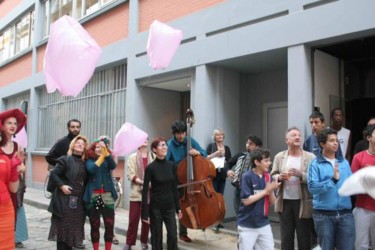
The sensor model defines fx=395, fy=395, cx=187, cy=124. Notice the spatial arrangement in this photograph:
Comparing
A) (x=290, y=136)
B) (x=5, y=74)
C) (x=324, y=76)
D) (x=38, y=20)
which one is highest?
(x=38, y=20)

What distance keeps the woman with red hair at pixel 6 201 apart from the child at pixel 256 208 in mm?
2343

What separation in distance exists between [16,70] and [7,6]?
3.65m

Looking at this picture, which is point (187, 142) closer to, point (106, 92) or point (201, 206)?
point (201, 206)

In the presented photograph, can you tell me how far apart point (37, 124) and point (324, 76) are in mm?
10976

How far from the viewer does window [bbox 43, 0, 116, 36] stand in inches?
448

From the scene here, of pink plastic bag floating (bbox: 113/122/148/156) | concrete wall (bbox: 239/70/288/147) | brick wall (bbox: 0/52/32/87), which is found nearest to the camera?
pink plastic bag floating (bbox: 113/122/148/156)

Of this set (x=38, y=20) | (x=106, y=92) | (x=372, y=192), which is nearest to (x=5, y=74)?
(x=38, y=20)

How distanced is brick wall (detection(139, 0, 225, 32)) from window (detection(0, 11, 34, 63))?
7923mm

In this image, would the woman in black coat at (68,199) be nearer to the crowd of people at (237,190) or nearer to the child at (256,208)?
the crowd of people at (237,190)

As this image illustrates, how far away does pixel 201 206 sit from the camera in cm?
530

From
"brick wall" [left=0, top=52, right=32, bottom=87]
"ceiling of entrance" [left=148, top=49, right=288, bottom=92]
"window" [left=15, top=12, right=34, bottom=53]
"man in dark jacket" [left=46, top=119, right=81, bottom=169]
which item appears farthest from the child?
"window" [left=15, top=12, right=34, bottom=53]

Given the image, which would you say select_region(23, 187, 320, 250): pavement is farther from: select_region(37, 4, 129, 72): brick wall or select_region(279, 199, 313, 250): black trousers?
select_region(37, 4, 129, 72): brick wall

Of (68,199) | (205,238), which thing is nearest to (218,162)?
(205,238)

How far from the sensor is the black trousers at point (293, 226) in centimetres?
466
